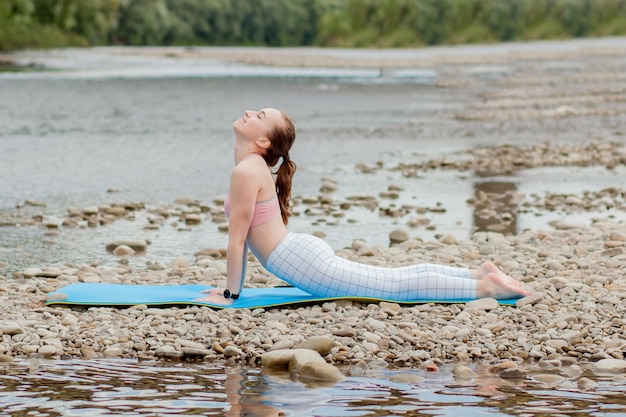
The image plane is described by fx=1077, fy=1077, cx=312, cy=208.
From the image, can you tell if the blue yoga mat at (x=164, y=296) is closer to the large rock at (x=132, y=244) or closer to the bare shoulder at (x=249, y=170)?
the bare shoulder at (x=249, y=170)

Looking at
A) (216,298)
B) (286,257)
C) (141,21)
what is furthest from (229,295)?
(141,21)

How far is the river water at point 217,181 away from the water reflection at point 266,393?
0.01 metres

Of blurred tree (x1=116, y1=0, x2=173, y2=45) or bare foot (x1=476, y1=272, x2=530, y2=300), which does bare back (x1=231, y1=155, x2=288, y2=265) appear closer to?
bare foot (x1=476, y1=272, x2=530, y2=300)

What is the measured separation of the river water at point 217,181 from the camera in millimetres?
5945

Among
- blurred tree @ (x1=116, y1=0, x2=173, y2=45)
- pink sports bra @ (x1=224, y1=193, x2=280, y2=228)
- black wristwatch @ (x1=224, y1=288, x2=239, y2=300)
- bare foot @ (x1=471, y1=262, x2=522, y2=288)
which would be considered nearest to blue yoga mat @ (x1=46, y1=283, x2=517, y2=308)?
black wristwatch @ (x1=224, y1=288, x2=239, y2=300)

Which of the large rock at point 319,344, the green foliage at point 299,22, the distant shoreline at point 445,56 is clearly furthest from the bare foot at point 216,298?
the green foliage at point 299,22

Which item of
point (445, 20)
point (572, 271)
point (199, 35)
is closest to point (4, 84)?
point (572, 271)

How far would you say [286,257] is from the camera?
811 centimetres

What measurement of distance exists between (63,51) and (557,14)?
4171cm

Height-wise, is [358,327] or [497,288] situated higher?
[497,288]

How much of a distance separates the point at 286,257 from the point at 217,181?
1015 cm

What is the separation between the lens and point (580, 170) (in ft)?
61.3

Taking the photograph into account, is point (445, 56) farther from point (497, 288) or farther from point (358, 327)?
point (358, 327)

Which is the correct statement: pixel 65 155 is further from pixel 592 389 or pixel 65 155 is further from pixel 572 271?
pixel 592 389
